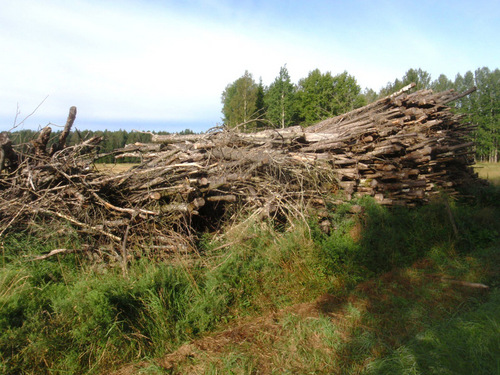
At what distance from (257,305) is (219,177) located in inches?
86.6

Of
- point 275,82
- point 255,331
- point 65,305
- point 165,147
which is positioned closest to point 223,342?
point 255,331

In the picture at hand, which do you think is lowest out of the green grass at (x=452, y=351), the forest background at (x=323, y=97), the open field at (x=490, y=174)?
the green grass at (x=452, y=351)

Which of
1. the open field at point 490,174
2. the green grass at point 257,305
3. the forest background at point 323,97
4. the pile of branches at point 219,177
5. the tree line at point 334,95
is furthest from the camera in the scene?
the tree line at point 334,95

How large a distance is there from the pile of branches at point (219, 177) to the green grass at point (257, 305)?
19.6 inches

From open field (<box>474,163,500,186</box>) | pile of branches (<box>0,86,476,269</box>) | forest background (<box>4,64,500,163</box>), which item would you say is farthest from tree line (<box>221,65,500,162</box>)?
pile of branches (<box>0,86,476,269</box>)

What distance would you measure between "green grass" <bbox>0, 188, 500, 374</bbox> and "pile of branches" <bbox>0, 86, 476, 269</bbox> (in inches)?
19.6

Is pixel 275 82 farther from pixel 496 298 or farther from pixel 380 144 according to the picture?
pixel 496 298

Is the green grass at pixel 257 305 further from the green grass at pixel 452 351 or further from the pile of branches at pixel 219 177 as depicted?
the pile of branches at pixel 219 177

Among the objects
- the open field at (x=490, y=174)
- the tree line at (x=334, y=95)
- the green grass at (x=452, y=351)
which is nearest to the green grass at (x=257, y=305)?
the green grass at (x=452, y=351)

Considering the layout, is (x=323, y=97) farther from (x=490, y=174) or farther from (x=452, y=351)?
(x=452, y=351)

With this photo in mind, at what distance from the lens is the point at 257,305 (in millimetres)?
4250

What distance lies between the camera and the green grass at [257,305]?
317 cm

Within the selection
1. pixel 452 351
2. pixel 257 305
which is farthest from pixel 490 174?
pixel 257 305

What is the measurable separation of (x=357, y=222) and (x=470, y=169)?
6.27 m
